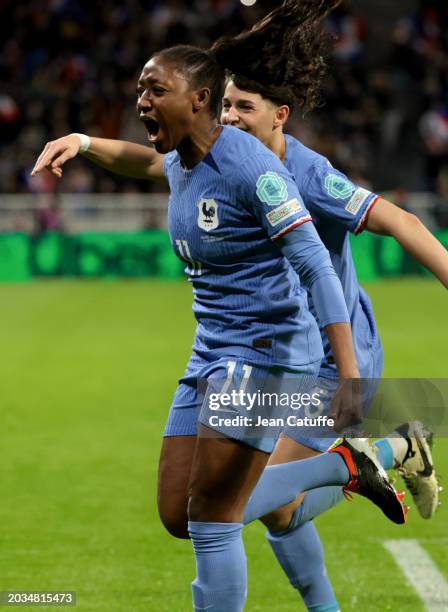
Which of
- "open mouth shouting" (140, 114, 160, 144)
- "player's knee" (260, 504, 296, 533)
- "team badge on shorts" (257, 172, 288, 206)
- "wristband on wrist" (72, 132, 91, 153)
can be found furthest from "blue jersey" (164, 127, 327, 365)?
"player's knee" (260, 504, 296, 533)

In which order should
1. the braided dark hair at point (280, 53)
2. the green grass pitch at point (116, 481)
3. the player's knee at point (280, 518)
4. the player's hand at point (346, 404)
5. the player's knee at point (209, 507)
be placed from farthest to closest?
1. the green grass pitch at point (116, 481)
2. the braided dark hair at point (280, 53)
3. the player's knee at point (280, 518)
4. the player's knee at point (209, 507)
5. the player's hand at point (346, 404)

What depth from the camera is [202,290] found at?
386 cm

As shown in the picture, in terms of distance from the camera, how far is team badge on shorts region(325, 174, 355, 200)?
160 inches

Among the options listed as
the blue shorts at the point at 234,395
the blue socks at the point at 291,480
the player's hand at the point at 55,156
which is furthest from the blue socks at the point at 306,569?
the player's hand at the point at 55,156

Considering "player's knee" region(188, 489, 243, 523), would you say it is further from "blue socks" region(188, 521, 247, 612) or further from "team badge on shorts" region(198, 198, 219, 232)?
"team badge on shorts" region(198, 198, 219, 232)

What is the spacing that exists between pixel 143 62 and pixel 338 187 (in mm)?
20629

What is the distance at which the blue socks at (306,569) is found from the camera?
4.32m

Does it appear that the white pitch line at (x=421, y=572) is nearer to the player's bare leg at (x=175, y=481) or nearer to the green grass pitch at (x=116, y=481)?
the green grass pitch at (x=116, y=481)

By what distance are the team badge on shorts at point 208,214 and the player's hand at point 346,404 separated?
65cm

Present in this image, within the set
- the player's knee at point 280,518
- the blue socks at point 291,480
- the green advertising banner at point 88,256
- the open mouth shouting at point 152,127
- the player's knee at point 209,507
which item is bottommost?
the green advertising banner at point 88,256

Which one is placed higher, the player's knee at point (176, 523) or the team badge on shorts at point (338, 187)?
the team badge on shorts at point (338, 187)

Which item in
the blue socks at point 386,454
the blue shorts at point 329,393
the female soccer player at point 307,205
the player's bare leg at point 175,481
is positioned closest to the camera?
the player's bare leg at point 175,481

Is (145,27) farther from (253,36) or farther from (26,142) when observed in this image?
(253,36)

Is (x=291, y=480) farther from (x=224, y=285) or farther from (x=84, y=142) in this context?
(x=84, y=142)
